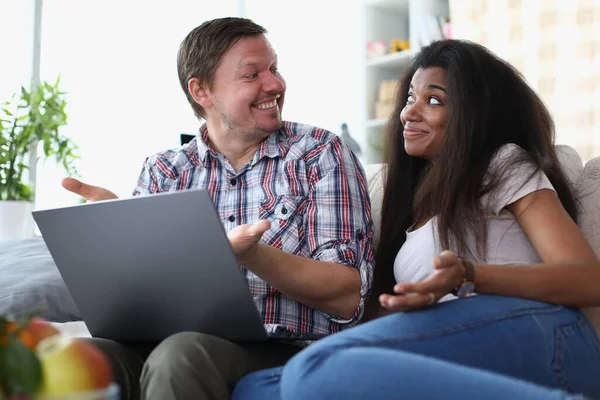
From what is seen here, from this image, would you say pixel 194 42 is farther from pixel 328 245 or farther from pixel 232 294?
pixel 232 294

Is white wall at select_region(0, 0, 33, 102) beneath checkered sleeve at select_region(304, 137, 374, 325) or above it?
above

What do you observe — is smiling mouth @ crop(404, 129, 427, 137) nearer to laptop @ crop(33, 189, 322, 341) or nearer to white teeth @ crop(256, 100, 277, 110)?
white teeth @ crop(256, 100, 277, 110)

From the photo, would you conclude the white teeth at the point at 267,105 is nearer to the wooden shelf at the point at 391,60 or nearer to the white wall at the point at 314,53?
the wooden shelf at the point at 391,60

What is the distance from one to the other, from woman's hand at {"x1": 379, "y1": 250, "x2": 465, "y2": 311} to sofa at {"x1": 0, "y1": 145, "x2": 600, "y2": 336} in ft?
1.39

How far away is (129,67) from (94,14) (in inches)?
12.1

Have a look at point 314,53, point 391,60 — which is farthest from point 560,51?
point 314,53

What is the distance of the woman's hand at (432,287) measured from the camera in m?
1.03

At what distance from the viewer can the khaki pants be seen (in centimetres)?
110

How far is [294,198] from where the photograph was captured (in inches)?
60.1

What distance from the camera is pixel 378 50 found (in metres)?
3.96

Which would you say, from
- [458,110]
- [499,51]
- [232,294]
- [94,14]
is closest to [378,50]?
[499,51]

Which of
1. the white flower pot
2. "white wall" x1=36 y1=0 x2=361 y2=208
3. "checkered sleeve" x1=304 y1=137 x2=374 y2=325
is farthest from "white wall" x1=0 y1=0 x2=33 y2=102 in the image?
"checkered sleeve" x1=304 y1=137 x2=374 y2=325

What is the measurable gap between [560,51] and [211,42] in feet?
6.77

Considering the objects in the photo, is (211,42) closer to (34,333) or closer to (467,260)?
(467,260)
